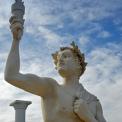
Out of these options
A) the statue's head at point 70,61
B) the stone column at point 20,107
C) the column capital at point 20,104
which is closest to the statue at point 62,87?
the statue's head at point 70,61

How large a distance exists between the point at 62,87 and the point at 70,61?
0.35m

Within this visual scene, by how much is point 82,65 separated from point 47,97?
2.37ft

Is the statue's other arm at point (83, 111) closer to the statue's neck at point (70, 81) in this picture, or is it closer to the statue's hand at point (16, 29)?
the statue's neck at point (70, 81)

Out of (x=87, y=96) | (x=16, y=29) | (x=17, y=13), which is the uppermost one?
(x=17, y=13)

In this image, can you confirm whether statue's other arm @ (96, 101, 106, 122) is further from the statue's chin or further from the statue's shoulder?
the statue's chin

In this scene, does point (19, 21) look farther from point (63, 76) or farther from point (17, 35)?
point (63, 76)

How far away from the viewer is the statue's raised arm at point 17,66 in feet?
16.9

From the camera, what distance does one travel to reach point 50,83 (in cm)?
549

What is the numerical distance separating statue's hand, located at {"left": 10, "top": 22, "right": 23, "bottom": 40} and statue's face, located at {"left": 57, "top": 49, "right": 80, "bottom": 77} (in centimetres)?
73

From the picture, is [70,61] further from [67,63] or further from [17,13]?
[17,13]

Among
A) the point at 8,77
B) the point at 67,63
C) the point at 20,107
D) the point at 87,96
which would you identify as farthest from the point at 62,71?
the point at 20,107

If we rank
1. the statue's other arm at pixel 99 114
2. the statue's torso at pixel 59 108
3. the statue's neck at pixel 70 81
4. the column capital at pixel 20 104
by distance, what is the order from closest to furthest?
the statue's torso at pixel 59 108
the statue's other arm at pixel 99 114
the statue's neck at pixel 70 81
the column capital at pixel 20 104

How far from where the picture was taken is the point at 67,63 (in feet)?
18.6

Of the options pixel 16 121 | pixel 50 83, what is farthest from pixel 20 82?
pixel 16 121
